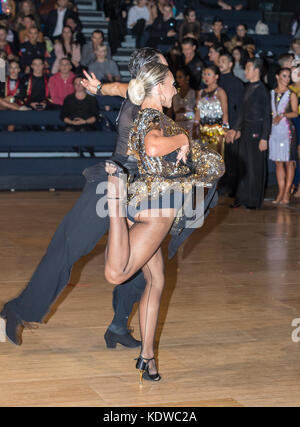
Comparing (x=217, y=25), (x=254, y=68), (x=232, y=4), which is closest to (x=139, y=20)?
(x=217, y=25)

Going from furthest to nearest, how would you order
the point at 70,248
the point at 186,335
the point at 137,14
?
the point at 137,14 < the point at 186,335 < the point at 70,248

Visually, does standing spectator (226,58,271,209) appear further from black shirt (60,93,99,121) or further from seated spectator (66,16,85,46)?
seated spectator (66,16,85,46)

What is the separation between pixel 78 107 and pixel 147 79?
720 centimetres

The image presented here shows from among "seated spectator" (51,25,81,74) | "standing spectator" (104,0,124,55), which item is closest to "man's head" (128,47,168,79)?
"seated spectator" (51,25,81,74)

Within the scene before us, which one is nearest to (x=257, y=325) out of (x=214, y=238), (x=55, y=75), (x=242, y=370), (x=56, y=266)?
(x=242, y=370)

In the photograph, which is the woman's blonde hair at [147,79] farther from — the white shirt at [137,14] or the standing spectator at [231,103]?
the white shirt at [137,14]

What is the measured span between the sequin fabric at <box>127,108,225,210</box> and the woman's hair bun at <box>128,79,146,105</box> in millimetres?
79

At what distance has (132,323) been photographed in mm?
4273

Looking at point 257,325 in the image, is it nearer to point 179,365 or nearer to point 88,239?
Answer: point 179,365

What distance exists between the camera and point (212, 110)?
8.40 metres

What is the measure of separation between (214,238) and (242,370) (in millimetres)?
3279

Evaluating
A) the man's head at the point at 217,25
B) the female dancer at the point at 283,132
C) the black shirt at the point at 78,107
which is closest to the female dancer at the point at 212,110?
the female dancer at the point at 283,132

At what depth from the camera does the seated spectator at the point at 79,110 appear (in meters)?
10.1

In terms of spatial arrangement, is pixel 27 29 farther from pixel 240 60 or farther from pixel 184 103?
pixel 184 103
